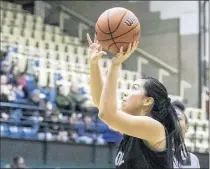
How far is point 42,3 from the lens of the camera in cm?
1841

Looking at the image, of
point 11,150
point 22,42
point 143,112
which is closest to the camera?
point 143,112

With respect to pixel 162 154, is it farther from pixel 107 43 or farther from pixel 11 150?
pixel 11 150

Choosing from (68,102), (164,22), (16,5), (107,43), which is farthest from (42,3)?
(107,43)

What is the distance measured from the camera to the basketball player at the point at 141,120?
255cm

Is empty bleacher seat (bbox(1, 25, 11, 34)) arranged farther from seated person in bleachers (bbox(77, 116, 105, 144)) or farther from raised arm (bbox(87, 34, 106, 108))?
raised arm (bbox(87, 34, 106, 108))

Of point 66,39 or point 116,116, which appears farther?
point 66,39

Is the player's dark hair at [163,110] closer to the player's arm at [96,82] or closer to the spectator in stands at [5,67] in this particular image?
the player's arm at [96,82]

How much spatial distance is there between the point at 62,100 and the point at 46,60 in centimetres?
315

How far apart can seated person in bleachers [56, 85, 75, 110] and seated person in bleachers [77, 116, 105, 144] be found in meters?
0.42

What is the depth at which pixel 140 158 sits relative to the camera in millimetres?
2668

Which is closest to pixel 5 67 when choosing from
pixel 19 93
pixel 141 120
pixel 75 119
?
pixel 19 93

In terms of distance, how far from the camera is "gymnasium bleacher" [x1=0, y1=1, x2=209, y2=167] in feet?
34.8

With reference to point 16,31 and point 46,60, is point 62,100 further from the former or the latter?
point 16,31

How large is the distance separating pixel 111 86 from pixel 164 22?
14.3 meters
